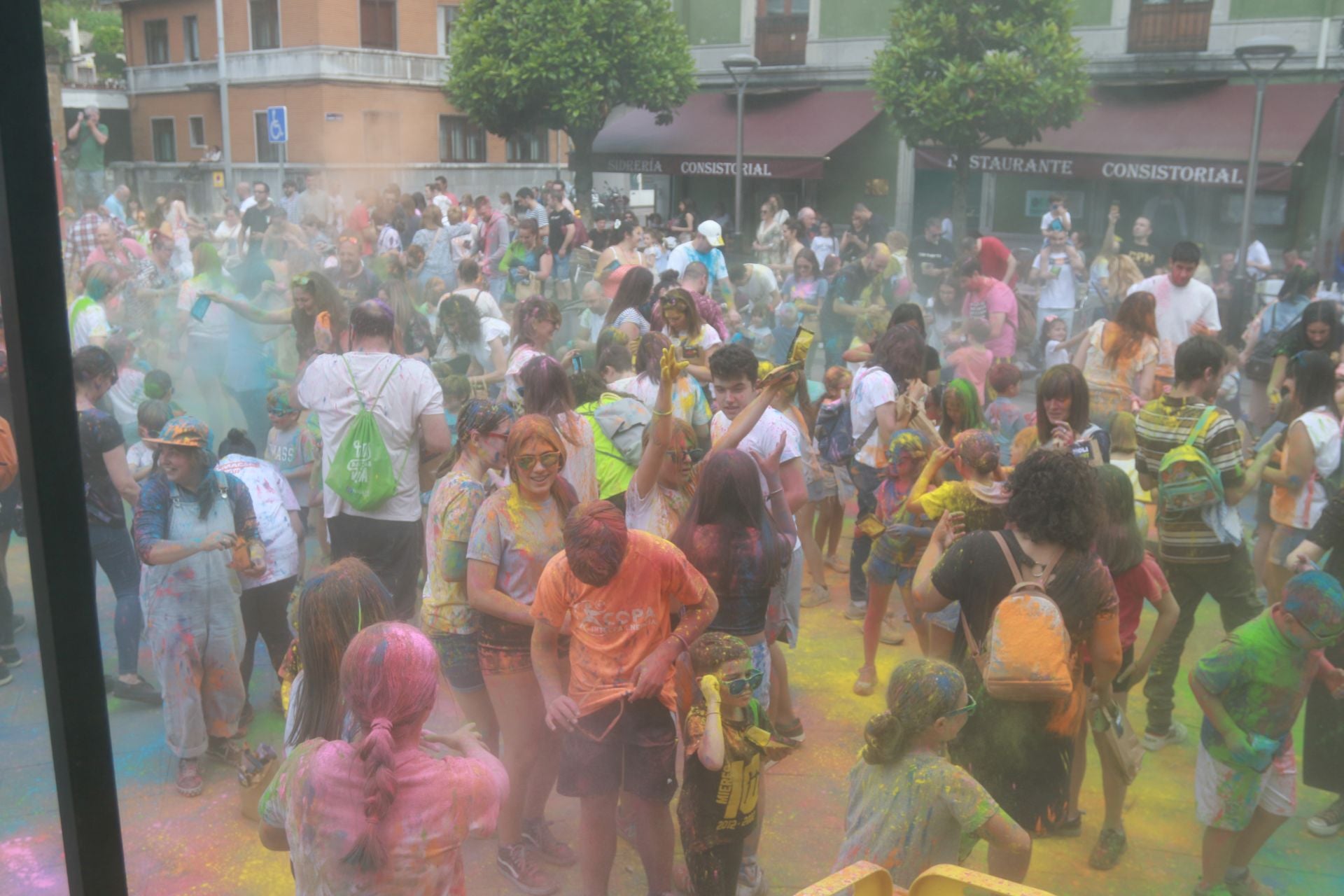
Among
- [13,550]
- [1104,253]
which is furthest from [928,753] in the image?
[1104,253]

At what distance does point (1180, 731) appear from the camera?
16.0ft

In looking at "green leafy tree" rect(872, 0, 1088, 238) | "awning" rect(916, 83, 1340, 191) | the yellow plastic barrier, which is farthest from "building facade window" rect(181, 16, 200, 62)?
the yellow plastic barrier

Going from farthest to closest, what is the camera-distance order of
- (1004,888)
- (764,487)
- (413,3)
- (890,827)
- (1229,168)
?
(413,3), (1229,168), (764,487), (890,827), (1004,888)

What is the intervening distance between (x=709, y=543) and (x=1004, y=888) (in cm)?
191

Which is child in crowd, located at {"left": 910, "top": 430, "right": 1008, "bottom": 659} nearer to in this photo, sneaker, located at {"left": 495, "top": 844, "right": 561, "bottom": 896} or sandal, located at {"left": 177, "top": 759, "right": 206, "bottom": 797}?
sneaker, located at {"left": 495, "top": 844, "right": 561, "bottom": 896}

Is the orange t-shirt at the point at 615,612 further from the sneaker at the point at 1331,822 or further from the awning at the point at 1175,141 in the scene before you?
the awning at the point at 1175,141

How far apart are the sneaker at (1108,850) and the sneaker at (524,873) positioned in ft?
6.09

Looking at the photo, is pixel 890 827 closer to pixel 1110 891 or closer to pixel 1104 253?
pixel 1110 891

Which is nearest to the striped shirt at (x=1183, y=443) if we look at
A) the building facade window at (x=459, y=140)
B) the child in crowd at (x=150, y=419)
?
the child in crowd at (x=150, y=419)

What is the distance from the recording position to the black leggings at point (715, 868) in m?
3.27

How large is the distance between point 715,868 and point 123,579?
3.16 metres

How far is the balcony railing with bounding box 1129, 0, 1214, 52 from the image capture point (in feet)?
56.4

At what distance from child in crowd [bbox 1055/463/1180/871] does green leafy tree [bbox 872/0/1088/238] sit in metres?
12.6

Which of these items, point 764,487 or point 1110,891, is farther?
point 764,487
